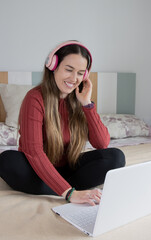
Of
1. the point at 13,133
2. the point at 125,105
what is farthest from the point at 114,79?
the point at 13,133

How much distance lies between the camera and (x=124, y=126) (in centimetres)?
253

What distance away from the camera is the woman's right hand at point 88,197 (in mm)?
1065

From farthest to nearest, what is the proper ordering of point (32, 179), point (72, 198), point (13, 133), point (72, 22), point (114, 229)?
point (72, 22) → point (13, 133) → point (32, 179) → point (72, 198) → point (114, 229)

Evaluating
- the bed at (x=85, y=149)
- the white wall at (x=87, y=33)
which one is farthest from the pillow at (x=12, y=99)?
the white wall at (x=87, y=33)

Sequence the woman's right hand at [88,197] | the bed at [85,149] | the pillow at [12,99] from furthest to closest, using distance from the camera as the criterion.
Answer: the pillow at [12,99] < the woman's right hand at [88,197] < the bed at [85,149]

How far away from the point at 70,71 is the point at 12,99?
3.50 feet

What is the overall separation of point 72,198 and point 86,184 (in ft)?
0.98

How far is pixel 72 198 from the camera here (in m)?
1.11

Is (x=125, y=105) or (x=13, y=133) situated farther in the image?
(x=125, y=105)

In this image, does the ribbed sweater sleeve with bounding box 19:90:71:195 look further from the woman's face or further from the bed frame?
the bed frame

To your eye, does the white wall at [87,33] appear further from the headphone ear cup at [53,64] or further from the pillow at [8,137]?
the headphone ear cup at [53,64]

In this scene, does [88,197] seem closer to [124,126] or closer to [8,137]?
[8,137]

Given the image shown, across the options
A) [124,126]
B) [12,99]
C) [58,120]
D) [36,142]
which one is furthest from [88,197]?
[124,126]

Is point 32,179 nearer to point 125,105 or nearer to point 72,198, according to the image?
point 72,198
